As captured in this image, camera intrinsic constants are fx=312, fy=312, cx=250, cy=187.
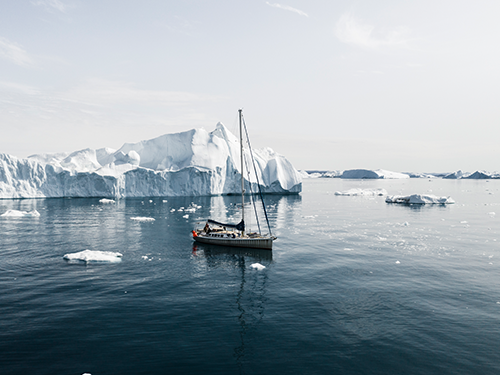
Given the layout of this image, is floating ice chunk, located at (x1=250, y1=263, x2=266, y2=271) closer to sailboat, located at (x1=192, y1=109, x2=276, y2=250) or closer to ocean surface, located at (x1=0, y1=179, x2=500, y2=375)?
ocean surface, located at (x1=0, y1=179, x2=500, y2=375)

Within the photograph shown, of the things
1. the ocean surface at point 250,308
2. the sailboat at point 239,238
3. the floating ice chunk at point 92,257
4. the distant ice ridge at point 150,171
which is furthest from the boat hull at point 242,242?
the distant ice ridge at point 150,171

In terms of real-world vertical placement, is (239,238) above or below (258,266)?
above

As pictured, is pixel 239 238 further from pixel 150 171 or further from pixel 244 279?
pixel 150 171

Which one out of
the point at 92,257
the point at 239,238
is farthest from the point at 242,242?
the point at 92,257

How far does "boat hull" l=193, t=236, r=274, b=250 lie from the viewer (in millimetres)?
29656

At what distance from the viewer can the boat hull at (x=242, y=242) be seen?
29.7m

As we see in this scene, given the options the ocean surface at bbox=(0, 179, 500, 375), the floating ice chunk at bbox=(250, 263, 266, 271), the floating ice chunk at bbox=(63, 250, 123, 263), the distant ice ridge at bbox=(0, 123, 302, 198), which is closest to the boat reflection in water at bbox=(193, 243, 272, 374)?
the ocean surface at bbox=(0, 179, 500, 375)

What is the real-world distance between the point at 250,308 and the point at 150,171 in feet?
237

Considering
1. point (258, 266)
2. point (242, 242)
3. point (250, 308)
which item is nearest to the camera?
point (250, 308)

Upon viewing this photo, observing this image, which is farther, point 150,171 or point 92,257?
point 150,171

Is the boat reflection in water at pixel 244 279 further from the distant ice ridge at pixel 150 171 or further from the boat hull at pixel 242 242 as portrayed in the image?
the distant ice ridge at pixel 150 171

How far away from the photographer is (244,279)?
856 inches

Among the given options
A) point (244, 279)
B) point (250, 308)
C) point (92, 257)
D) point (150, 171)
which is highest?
point (150, 171)

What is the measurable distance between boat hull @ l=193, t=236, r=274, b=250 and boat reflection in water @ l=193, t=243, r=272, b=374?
41cm
